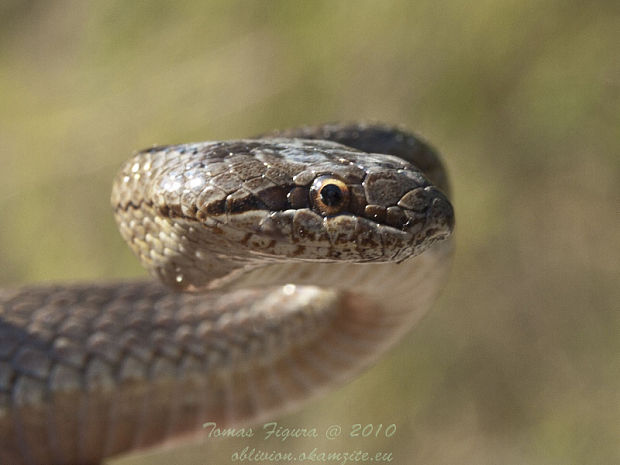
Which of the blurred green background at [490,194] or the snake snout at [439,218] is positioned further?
the blurred green background at [490,194]

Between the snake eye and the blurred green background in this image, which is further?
the blurred green background

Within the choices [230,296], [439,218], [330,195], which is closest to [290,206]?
[330,195]

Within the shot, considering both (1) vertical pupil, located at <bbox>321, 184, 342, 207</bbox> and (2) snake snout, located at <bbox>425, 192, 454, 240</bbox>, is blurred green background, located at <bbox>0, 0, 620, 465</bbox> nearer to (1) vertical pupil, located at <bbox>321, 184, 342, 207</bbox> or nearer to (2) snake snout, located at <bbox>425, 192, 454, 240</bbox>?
(2) snake snout, located at <bbox>425, 192, 454, 240</bbox>

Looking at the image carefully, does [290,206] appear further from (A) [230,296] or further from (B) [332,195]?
(A) [230,296]

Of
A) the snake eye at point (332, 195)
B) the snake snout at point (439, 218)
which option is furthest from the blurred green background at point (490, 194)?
the snake eye at point (332, 195)

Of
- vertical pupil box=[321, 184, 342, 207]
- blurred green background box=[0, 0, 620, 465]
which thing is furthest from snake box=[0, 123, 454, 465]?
blurred green background box=[0, 0, 620, 465]

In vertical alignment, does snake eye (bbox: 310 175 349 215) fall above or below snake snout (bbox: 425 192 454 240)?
above

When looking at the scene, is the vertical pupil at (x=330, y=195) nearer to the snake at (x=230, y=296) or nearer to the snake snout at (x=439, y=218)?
the snake at (x=230, y=296)

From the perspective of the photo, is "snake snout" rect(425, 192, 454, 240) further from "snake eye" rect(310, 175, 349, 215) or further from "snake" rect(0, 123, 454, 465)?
"snake eye" rect(310, 175, 349, 215)
